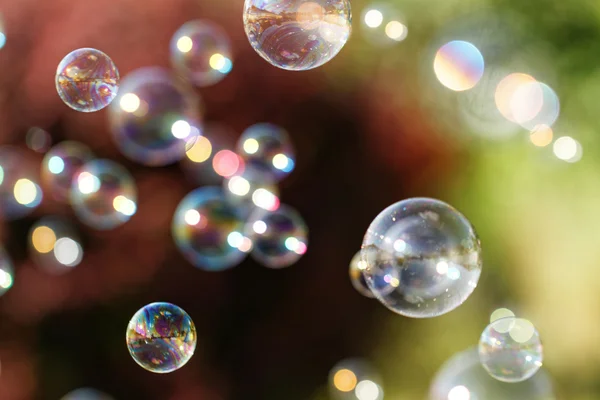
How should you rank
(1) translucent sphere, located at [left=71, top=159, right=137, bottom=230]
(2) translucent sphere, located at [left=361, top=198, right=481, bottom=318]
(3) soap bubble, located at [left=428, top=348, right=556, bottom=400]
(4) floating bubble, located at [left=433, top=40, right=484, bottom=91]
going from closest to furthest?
1. (2) translucent sphere, located at [left=361, top=198, right=481, bottom=318]
2. (3) soap bubble, located at [left=428, top=348, right=556, bottom=400]
3. (1) translucent sphere, located at [left=71, top=159, right=137, bottom=230]
4. (4) floating bubble, located at [left=433, top=40, right=484, bottom=91]

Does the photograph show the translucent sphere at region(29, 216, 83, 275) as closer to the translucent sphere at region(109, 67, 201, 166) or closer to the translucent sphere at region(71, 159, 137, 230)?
the translucent sphere at region(71, 159, 137, 230)

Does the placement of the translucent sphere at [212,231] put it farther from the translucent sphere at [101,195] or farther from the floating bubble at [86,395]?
the floating bubble at [86,395]

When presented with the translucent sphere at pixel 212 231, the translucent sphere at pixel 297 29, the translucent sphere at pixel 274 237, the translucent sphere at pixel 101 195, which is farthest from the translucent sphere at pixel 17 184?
the translucent sphere at pixel 297 29

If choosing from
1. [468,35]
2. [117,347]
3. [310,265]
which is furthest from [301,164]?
[117,347]

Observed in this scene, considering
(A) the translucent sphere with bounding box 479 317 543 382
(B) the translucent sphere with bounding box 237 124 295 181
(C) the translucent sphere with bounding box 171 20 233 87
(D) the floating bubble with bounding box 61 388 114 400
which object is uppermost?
(C) the translucent sphere with bounding box 171 20 233 87

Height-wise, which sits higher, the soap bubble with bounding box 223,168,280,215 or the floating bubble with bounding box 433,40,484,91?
the floating bubble with bounding box 433,40,484,91

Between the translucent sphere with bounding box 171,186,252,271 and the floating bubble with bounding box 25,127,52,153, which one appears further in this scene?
the floating bubble with bounding box 25,127,52,153

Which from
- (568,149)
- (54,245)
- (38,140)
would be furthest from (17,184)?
(568,149)

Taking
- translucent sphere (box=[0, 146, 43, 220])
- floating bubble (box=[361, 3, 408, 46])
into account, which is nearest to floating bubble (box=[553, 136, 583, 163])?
floating bubble (box=[361, 3, 408, 46])
